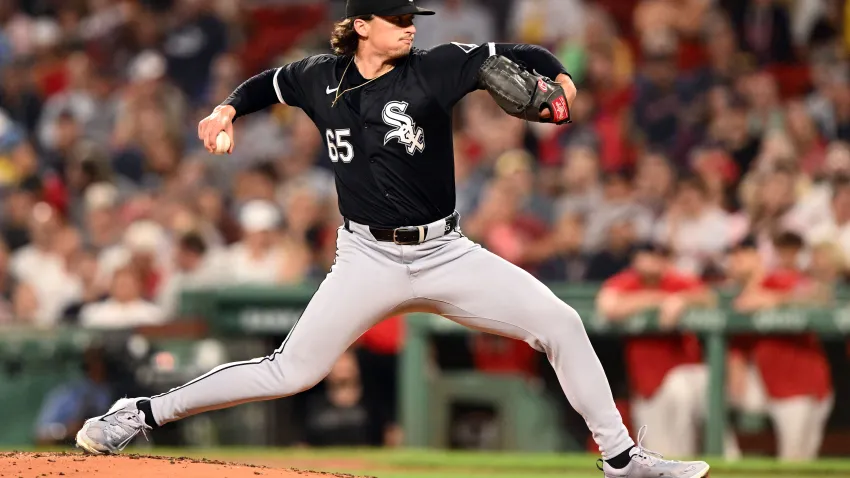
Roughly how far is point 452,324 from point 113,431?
3.96 m

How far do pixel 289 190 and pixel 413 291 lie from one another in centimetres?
607

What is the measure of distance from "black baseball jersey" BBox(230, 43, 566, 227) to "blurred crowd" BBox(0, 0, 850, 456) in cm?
381

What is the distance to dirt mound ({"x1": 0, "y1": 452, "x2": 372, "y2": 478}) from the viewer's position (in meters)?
4.74

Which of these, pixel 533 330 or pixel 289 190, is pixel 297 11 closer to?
pixel 289 190

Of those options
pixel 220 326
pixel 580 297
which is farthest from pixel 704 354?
pixel 220 326

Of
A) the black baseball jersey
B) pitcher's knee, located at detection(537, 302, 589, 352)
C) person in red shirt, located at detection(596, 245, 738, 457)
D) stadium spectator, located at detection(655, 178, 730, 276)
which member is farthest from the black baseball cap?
stadium spectator, located at detection(655, 178, 730, 276)

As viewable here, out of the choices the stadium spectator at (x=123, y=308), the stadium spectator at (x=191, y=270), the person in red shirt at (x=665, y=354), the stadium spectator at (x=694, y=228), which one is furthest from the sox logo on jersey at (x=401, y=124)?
the stadium spectator at (x=191, y=270)

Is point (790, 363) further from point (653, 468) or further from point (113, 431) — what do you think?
point (113, 431)

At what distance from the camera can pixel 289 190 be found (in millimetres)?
10797

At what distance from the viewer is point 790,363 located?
8.32 m

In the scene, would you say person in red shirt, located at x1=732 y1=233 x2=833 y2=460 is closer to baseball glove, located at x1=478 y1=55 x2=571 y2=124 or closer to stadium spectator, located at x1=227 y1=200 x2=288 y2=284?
stadium spectator, located at x1=227 y1=200 x2=288 y2=284

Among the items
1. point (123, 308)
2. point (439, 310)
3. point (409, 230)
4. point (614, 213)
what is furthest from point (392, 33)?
point (123, 308)

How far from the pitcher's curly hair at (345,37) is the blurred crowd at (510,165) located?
388cm

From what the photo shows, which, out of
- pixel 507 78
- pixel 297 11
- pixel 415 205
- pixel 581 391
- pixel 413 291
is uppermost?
pixel 297 11
